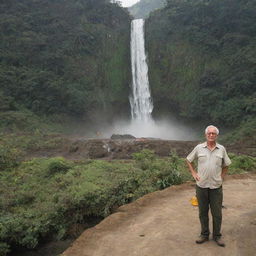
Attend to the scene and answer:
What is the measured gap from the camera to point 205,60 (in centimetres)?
3253

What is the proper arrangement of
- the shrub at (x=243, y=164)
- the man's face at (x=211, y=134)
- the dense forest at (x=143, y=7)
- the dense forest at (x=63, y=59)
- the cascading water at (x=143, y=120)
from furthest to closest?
the dense forest at (x=143, y=7)
the cascading water at (x=143, y=120)
the dense forest at (x=63, y=59)
the shrub at (x=243, y=164)
the man's face at (x=211, y=134)

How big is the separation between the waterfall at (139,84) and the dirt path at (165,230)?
2469 centimetres

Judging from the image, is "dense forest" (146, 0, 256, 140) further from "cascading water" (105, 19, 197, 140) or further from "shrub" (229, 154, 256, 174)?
"shrub" (229, 154, 256, 174)

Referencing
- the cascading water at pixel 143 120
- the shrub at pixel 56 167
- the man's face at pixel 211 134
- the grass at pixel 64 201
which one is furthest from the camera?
the cascading water at pixel 143 120

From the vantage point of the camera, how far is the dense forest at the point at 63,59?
30.6 metres

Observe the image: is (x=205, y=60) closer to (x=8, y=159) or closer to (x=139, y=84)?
(x=139, y=84)

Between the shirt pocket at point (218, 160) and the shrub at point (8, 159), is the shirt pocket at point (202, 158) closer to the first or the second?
the shirt pocket at point (218, 160)

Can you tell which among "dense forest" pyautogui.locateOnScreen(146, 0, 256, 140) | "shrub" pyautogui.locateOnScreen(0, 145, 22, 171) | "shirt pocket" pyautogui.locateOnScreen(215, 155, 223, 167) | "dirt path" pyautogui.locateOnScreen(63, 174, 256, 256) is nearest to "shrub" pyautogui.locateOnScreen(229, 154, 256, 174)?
"dirt path" pyautogui.locateOnScreen(63, 174, 256, 256)

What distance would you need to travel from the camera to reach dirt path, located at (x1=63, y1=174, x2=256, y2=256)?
4.93 metres

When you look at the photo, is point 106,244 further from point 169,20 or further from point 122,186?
point 169,20

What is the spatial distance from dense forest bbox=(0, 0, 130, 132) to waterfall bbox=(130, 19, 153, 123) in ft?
3.00

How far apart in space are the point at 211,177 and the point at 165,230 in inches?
54.1

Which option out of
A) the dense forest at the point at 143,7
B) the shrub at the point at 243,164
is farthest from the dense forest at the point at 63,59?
the dense forest at the point at 143,7

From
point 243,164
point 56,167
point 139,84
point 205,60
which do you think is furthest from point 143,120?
point 243,164
